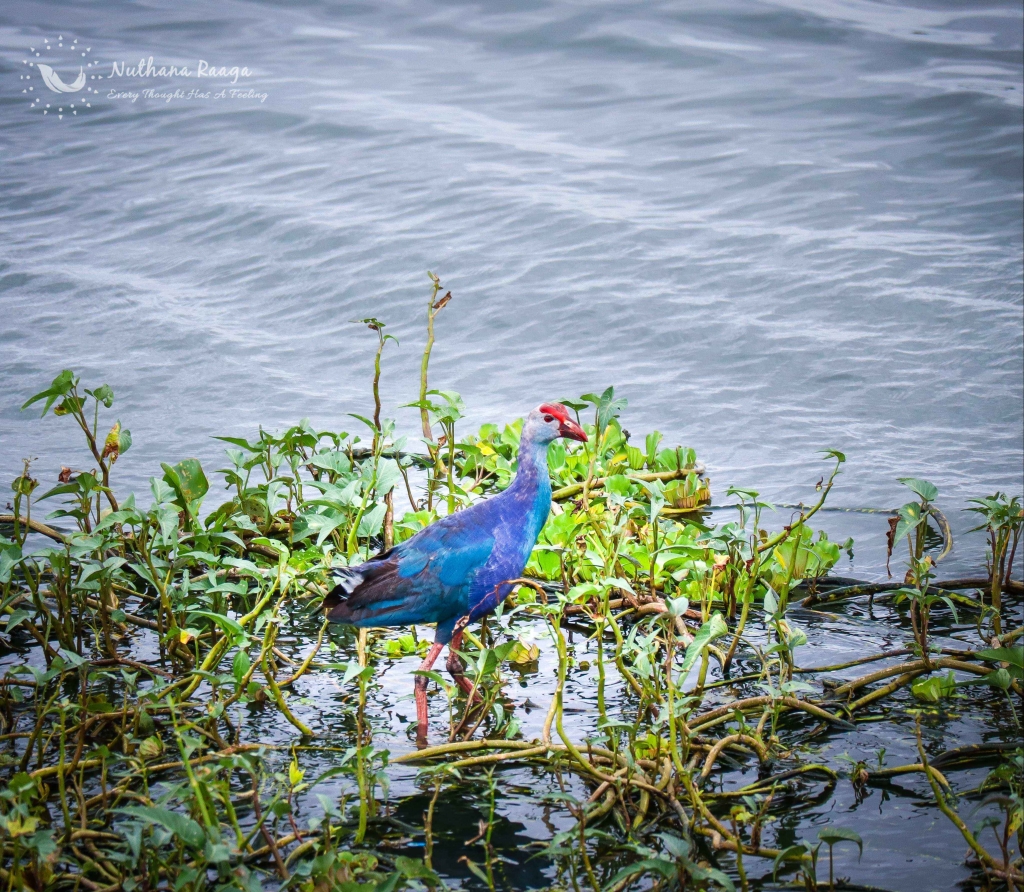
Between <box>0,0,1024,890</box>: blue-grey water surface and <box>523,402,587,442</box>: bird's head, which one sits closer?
<box>523,402,587,442</box>: bird's head

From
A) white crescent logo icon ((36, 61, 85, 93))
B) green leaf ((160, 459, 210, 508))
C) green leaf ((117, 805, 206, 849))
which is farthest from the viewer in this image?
white crescent logo icon ((36, 61, 85, 93))

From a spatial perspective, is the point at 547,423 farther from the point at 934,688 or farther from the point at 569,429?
the point at 934,688

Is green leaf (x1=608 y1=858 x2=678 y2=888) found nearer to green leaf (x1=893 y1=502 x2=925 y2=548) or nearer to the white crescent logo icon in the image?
green leaf (x1=893 y1=502 x2=925 y2=548)

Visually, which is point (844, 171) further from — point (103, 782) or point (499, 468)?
point (103, 782)

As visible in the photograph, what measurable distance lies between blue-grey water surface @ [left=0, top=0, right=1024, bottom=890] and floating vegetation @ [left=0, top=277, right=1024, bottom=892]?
0.42 metres

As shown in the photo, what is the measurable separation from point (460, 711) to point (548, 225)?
7436mm

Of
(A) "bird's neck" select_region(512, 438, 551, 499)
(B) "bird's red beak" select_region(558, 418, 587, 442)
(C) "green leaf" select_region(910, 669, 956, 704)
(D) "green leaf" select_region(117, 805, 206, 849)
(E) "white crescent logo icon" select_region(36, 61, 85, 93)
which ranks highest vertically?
(E) "white crescent logo icon" select_region(36, 61, 85, 93)

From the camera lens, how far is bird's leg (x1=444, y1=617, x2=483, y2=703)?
4.25m

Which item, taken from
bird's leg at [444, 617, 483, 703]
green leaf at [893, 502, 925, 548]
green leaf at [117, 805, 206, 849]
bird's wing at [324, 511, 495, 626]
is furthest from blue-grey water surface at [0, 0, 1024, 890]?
green leaf at [117, 805, 206, 849]

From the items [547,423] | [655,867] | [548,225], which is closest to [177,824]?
[655,867]

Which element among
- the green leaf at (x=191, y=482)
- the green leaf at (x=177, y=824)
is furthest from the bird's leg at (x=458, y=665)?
the green leaf at (x=177, y=824)

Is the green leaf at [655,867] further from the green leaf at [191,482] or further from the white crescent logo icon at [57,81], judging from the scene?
the white crescent logo icon at [57,81]

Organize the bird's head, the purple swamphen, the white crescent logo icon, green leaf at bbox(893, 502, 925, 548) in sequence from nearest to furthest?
1. green leaf at bbox(893, 502, 925, 548)
2. the purple swamphen
3. the bird's head
4. the white crescent logo icon

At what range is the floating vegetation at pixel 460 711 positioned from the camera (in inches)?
123
